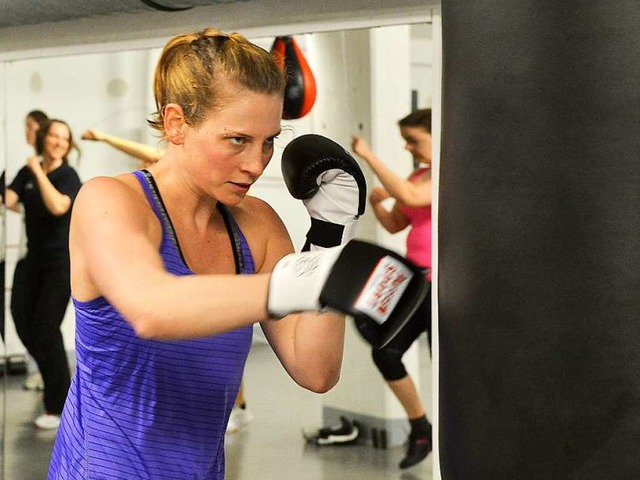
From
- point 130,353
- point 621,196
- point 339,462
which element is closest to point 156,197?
point 130,353

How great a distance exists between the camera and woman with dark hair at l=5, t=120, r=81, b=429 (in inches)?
119

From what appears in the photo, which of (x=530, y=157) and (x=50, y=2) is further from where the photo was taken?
(x=50, y=2)

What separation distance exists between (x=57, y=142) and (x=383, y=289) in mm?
2384

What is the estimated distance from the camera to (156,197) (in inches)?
49.5

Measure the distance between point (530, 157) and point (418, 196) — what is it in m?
1.67

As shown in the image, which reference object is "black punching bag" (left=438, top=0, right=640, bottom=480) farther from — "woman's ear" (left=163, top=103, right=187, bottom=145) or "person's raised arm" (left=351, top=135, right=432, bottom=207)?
"person's raised arm" (left=351, top=135, right=432, bottom=207)

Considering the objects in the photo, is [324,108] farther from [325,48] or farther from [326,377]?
[326,377]

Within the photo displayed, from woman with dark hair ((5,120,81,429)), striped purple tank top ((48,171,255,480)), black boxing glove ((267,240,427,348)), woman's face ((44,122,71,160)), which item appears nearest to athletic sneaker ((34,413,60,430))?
Result: woman with dark hair ((5,120,81,429))

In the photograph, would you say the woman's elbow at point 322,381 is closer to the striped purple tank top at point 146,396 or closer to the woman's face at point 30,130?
the striped purple tank top at point 146,396

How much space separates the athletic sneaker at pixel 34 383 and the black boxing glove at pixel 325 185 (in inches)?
81.2

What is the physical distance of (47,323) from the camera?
318cm

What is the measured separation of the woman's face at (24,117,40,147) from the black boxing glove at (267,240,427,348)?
7.40 ft

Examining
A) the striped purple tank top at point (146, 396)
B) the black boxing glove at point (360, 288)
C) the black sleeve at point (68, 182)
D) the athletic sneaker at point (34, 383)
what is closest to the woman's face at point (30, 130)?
the black sleeve at point (68, 182)

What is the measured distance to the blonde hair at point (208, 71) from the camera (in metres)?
1.19
